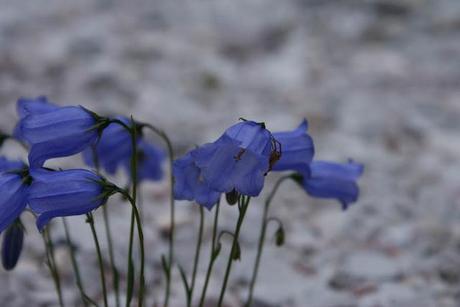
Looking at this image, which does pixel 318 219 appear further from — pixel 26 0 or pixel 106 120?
pixel 26 0

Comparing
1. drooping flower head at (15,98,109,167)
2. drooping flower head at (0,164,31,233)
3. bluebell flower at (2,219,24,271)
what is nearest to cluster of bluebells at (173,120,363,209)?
drooping flower head at (15,98,109,167)

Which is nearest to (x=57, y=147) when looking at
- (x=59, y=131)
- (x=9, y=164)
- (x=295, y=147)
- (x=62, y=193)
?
(x=59, y=131)

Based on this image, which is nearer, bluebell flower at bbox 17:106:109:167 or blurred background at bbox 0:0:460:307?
bluebell flower at bbox 17:106:109:167

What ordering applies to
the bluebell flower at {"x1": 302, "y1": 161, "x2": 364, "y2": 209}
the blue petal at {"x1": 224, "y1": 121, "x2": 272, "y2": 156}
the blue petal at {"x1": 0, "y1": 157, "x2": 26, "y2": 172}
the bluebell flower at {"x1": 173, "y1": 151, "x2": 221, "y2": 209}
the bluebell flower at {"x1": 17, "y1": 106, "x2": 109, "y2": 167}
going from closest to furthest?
1. the blue petal at {"x1": 224, "y1": 121, "x2": 272, "y2": 156}
2. the bluebell flower at {"x1": 17, "y1": 106, "x2": 109, "y2": 167}
3. the bluebell flower at {"x1": 173, "y1": 151, "x2": 221, "y2": 209}
4. the blue petal at {"x1": 0, "y1": 157, "x2": 26, "y2": 172}
5. the bluebell flower at {"x1": 302, "y1": 161, "x2": 364, "y2": 209}

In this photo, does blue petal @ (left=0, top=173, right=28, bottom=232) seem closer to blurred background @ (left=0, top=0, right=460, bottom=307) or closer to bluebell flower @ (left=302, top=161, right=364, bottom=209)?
bluebell flower @ (left=302, top=161, right=364, bottom=209)

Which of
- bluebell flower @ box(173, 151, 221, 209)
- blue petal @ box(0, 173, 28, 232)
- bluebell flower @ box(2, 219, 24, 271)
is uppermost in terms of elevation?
bluebell flower @ box(173, 151, 221, 209)

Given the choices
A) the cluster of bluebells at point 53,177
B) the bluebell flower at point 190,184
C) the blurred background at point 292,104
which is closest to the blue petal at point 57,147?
the cluster of bluebells at point 53,177

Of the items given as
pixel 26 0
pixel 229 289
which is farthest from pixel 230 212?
pixel 26 0

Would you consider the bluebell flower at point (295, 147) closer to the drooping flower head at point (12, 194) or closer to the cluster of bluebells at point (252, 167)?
the cluster of bluebells at point (252, 167)
